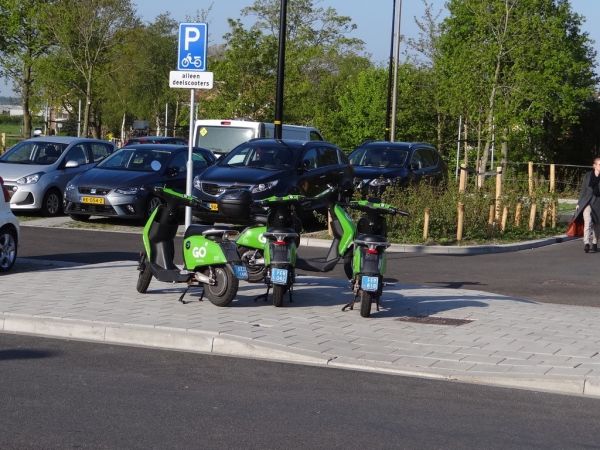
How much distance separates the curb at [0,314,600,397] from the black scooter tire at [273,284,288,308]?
175 centimetres

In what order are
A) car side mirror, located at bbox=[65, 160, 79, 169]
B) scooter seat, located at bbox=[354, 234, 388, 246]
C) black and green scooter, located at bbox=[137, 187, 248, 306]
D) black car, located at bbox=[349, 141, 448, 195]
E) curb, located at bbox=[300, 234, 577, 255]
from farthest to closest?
black car, located at bbox=[349, 141, 448, 195]
car side mirror, located at bbox=[65, 160, 79, 169]
curb, located at bbox=[300, 234, 577, 255]
black and green scooter, located at bbox=[137, 187, 248, 306]
scooter seat, located at bbox=[354, 234, 388, 246]

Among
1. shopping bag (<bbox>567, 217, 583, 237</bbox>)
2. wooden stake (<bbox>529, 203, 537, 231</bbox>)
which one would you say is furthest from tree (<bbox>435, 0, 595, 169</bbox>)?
shopping bag (<bbox>567, 217, 583, 237</bbox>)

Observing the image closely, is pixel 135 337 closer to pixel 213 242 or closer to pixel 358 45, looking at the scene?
pixel 213 242

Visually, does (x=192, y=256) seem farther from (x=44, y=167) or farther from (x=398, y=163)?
(x=398, y=163)

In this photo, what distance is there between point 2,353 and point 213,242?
111 inches

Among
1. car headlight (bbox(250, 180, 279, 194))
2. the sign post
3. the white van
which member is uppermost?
the sign post

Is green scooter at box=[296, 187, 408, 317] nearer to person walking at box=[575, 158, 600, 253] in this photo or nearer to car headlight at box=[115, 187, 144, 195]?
person walking at box=[575, 158, 600, 253]

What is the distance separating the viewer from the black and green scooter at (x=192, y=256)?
10.7m

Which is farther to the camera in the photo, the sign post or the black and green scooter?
the sign post

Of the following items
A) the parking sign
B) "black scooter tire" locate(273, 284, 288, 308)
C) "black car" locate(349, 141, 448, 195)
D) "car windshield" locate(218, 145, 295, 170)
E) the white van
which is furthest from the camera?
the white van

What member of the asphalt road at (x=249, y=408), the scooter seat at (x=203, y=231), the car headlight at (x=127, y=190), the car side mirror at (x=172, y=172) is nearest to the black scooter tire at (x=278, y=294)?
the scooter seat at (x=203, y=231)

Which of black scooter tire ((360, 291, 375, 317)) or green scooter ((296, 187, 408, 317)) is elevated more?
green scooter ((296, 187, 408, 317))

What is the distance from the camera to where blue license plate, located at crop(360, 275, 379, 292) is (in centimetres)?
1038

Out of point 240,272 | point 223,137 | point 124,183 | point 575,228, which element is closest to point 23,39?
point 223,137
